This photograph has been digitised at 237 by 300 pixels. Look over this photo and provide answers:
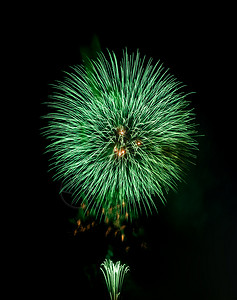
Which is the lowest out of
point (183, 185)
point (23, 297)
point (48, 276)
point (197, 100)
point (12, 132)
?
point (23, 297)

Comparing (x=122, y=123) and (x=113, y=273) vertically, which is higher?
(x=122, y=123)

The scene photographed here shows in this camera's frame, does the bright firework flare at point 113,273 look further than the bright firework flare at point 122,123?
Yes

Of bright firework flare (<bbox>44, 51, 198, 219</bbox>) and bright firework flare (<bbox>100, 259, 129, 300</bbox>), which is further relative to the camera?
bright firework flare (<bbox>100, 259, 129, 300</bbox>)

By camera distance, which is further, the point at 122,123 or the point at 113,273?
the point at 113,273

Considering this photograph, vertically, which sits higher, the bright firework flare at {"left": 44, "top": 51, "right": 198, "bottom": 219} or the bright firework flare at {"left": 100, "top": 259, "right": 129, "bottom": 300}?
the bright firework flare at {"left": 44, "top": 51, "right": 198, "bottom": 219}

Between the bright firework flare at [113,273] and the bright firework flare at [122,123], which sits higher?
the bright firework flare at [122,123]

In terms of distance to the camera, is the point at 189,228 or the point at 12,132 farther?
the point at 189,228

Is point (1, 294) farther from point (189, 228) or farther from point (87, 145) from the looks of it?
point (189, 228)

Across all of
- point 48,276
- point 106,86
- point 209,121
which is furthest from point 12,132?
point 209,121
